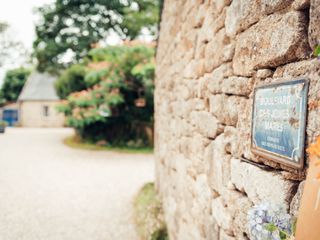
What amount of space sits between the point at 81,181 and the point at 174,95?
4.59 metres

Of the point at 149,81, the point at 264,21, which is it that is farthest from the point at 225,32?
the point at 149,81

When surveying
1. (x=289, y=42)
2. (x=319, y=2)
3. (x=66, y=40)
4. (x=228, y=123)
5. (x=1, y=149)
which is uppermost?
(x=66, y=40)

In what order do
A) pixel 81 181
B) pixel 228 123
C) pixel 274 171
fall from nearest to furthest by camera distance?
pixel 274 171, pixel 228 123, pixel 81 181

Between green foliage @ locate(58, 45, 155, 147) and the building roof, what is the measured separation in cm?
1363

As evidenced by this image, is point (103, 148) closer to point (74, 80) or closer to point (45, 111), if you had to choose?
point (74, 80)

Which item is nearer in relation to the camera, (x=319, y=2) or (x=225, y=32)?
(x=319, y=2)

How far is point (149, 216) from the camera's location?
4.91 metres

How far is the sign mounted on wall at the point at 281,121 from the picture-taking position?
1.28 meters

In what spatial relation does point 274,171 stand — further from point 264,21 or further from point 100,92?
point 100,92

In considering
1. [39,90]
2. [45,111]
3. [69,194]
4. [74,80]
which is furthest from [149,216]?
[39,90]

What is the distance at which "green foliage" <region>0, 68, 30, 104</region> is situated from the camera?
3027 cm

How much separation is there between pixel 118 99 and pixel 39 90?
17.1 metres

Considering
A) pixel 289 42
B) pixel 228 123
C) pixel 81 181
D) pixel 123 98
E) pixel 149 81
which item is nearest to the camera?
pixel 289 42

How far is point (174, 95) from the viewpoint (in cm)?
402
